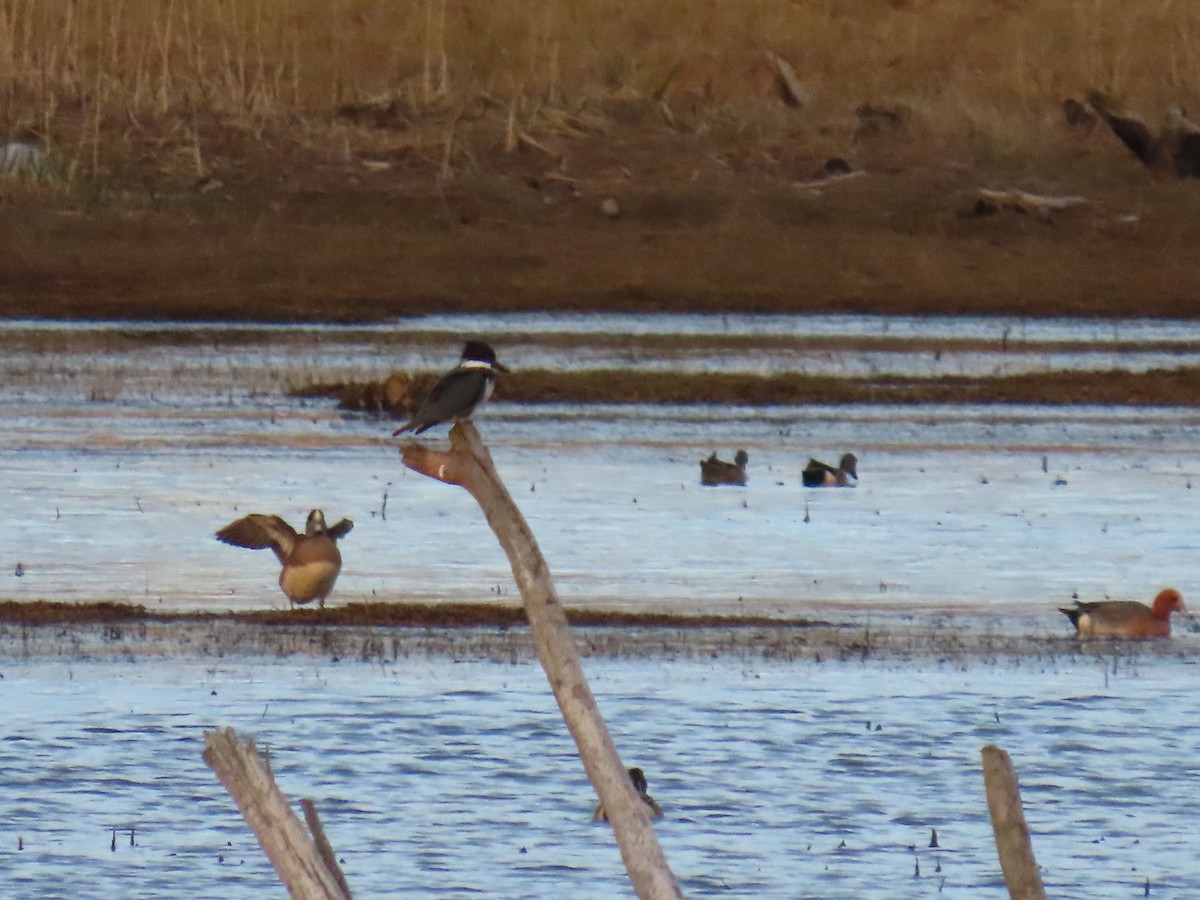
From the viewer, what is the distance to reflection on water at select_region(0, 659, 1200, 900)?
8414mm

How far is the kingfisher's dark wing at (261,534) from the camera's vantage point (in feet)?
40.3

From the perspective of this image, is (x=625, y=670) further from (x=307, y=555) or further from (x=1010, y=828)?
(x=1010, y=828)

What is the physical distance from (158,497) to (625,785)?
11236mm

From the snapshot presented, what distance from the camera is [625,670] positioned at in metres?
11.2

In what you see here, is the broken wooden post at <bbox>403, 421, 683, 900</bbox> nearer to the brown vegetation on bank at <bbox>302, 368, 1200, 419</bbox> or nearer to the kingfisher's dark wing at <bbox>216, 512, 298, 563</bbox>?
the kingfisher's dark wing at <bbox>216, 512, 298, 563</bbox>

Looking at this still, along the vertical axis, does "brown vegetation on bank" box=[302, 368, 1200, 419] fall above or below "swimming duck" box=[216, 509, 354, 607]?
above

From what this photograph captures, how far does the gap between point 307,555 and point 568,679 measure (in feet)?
→ 23.9

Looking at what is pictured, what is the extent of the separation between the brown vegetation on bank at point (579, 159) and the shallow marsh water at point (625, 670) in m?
5.23

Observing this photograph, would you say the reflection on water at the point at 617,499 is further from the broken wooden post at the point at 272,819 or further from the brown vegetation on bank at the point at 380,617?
the broken wooden post at the point at 272,819

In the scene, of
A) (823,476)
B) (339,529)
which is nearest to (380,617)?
(339,529)

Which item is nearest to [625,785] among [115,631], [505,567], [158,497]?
[115,631]

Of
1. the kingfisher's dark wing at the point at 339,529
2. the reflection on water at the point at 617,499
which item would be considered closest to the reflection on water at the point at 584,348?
the reflection on water at the point at 617,499

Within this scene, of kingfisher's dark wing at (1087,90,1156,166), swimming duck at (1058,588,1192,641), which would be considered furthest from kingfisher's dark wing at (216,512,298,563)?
kingfisher's dark wing at (1087,90,1156,166)

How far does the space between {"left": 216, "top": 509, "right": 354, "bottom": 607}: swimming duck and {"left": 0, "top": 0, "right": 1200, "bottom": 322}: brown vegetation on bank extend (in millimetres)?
12879
